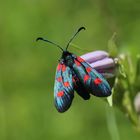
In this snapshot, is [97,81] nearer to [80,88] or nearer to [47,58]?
[80,88]

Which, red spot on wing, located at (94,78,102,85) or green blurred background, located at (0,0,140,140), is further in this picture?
green blurred background, located at (0,0,140,140)

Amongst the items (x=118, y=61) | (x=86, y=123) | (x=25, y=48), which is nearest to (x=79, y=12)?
(x=25, y=48)

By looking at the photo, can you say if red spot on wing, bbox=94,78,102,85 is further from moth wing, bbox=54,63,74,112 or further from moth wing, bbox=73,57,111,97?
moth wing, bbox=54,63,74,112

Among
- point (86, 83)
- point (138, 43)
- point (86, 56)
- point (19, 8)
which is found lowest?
point (86, 83)

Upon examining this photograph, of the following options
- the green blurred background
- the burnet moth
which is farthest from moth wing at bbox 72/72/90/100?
the green blurred background

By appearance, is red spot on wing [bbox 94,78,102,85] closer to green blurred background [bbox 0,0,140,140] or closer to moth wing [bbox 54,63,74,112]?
moth wing [bbox 54,63,74,112]

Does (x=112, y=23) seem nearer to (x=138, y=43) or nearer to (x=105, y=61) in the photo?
(x=138, y=43)

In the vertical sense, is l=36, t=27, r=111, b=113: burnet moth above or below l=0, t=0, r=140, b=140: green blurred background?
below
